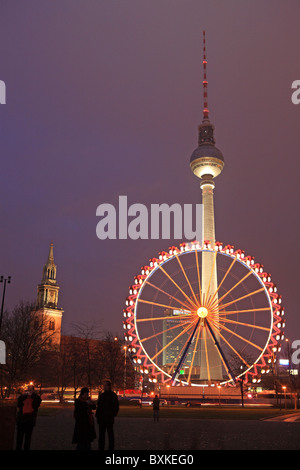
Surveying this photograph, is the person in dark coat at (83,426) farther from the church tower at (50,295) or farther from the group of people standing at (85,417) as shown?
the church tower at (50,295)

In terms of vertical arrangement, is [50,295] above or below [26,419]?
above

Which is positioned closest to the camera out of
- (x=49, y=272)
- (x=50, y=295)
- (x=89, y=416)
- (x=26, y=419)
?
(x=89, y=416)

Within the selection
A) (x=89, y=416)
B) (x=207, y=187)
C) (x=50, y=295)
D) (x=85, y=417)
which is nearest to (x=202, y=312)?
(x=89, y=416)

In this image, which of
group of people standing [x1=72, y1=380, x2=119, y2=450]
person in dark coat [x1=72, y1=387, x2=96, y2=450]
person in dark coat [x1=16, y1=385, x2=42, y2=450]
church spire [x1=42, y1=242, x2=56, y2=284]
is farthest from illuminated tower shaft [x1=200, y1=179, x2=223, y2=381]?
church spire [x1=42, y1=242, x2=56, y2=284]

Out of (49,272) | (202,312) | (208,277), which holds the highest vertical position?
(49,272)

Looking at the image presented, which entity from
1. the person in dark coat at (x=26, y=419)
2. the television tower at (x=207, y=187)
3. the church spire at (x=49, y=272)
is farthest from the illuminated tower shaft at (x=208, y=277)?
the church spire at (x=49, y=272)

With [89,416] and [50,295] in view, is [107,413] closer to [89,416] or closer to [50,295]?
[89,416]

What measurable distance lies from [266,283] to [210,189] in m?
48.6

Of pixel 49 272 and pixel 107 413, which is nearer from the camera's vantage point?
pixel 107 413

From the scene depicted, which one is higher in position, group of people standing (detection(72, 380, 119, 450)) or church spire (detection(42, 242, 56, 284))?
church spire (detection(42, 242, 56, 284))

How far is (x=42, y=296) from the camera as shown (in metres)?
154

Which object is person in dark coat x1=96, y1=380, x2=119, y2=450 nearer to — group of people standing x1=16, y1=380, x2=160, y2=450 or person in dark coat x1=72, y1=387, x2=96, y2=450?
group of people standing x1=16, y1=380, x2=160, y2=450

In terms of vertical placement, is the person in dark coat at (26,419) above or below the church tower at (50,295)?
below
